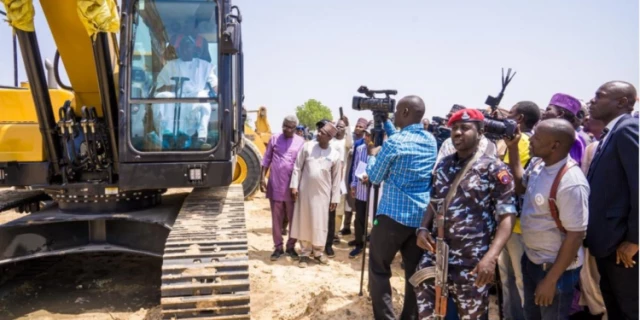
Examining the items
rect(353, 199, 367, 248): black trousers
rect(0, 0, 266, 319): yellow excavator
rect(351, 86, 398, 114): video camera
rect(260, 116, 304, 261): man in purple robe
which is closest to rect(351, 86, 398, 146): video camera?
rect(351, 86, 398, 114): video camera

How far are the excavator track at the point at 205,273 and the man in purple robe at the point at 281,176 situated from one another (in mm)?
2117

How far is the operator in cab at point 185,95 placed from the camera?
4016 millimetres

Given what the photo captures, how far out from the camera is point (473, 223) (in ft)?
9.24

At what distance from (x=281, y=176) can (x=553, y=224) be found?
12.3 feet

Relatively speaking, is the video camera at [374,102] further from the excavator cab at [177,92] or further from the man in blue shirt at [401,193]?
the excavator cab at [177,92]

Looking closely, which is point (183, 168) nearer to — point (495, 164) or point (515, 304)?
point (495, 164)

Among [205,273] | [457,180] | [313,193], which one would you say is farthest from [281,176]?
[457,180]

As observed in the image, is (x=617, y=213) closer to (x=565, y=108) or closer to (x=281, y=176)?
(x=565, y=108)

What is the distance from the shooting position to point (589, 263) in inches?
141

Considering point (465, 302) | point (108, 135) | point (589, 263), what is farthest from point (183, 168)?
point (589, 263)

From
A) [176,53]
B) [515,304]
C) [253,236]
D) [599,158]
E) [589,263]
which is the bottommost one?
[253,236]

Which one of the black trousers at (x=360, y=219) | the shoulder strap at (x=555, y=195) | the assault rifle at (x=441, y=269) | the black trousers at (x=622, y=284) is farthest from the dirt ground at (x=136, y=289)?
the shoulder strap at (x=555, y=195)

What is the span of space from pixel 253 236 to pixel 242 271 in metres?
4.28

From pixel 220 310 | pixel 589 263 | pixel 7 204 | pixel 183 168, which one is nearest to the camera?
pixel 220 310
